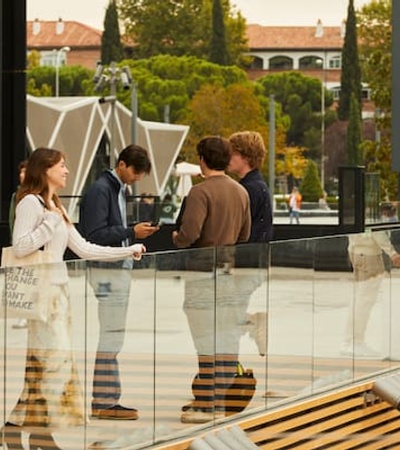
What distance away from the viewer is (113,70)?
209 feet

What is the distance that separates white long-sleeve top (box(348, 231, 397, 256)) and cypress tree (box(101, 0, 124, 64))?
227 feet

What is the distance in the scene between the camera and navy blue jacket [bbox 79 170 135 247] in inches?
444

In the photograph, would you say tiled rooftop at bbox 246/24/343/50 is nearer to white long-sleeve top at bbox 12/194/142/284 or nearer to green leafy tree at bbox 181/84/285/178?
green leafy tree at bbox 181/84/285/178

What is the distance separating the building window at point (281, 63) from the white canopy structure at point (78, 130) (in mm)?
12571

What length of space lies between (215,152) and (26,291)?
9.81 ft

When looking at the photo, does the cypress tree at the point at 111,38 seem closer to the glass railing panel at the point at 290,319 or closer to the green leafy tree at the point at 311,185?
the green leafy tree at the point at 311,185

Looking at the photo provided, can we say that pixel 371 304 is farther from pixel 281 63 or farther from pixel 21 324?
pixel 281 63

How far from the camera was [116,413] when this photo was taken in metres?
9.30

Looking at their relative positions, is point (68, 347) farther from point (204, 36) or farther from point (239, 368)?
point (204, 36)

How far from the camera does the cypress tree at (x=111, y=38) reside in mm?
82688

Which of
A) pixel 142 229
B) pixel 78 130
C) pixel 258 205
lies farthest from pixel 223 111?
pixel 142 229

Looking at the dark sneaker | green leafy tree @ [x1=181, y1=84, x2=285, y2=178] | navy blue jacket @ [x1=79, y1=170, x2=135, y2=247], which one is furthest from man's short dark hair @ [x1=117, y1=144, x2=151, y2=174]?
green leafy tree @ [x1=181, y1=84, x2=285, y2=178]

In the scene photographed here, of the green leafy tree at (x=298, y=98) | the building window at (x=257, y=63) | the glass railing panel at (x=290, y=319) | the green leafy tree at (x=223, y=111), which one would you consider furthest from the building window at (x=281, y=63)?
the glass railing panel at (x=290, y=319)

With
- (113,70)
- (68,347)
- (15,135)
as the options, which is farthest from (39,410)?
(113,70)
